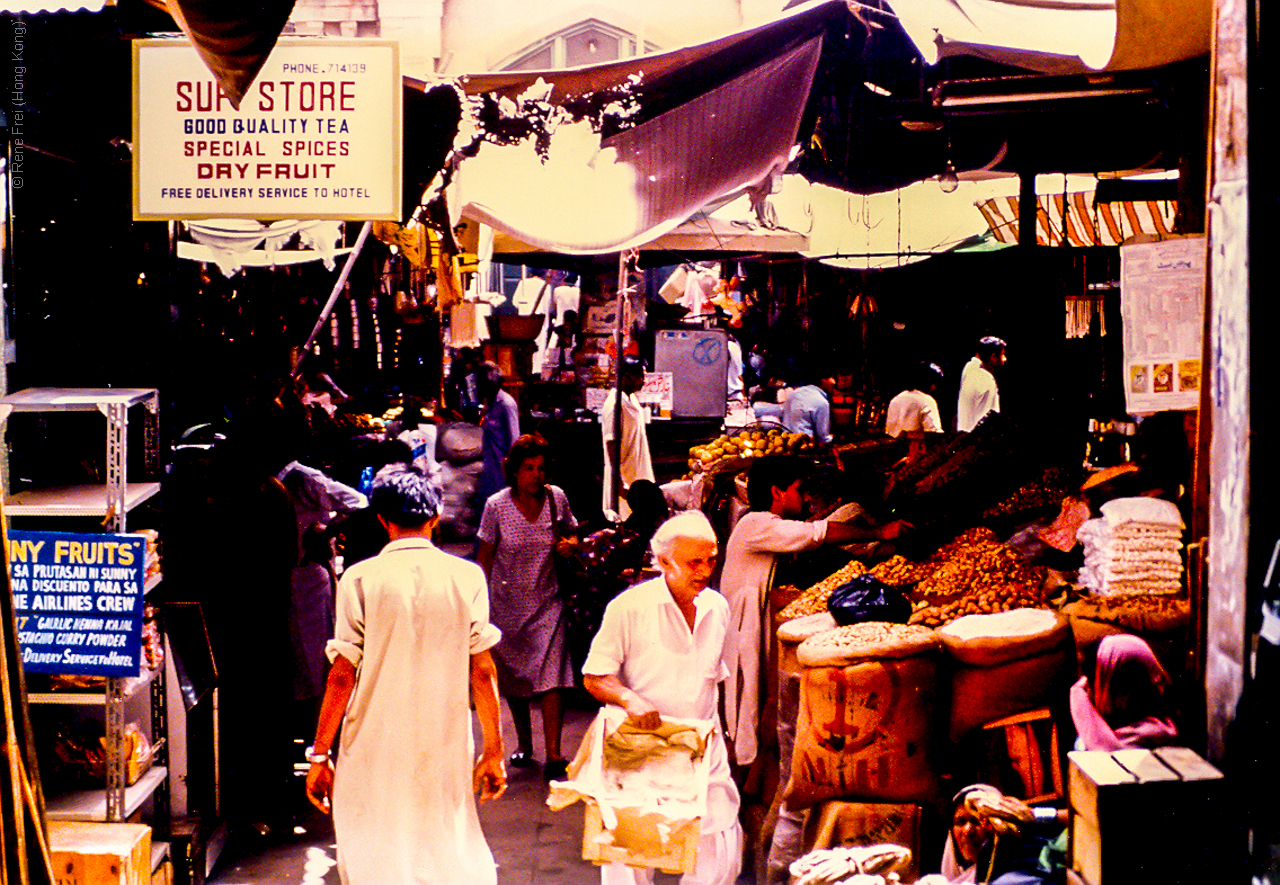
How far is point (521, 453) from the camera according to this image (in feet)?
19.7

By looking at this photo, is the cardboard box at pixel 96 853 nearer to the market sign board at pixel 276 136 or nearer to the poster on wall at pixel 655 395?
the market sign board at pixel 276 136

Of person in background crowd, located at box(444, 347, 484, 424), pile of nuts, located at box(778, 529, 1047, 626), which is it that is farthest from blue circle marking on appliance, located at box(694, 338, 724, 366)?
pile of nuts, located at box(778, 529, 1047, 626)

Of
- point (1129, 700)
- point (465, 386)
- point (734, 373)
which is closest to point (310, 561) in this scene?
point (1129, 700)

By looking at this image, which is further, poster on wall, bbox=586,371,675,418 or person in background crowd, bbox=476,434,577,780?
poster on wall, bbox=586,371,675,418

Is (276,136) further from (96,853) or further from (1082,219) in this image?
(1082,219)

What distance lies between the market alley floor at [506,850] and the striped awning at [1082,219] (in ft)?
19.6

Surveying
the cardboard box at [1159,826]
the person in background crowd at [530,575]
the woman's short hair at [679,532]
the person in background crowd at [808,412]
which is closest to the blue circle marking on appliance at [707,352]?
the person in background crowd at [808,412]

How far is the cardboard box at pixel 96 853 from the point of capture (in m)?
4.70

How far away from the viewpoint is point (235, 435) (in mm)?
5992

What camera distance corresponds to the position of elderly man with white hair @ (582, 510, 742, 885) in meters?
4.96

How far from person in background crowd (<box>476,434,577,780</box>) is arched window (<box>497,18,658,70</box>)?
6.02 ft

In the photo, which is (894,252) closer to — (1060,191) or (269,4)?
(1060,191)

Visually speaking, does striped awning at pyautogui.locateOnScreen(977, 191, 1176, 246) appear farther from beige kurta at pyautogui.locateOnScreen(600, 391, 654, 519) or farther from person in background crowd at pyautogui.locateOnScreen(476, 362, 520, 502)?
person in background crowd at pyautogui.locateOnScreen(476, 362, 520, 502)

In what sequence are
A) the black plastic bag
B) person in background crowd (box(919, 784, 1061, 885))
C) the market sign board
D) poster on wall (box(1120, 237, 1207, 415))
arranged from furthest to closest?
the black plastic bag → the market sign board → poster on wall (box(1120, 237, 1207, 415)) → person in background crowd (box(919, 784, 1061, 885))
